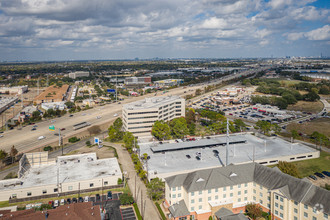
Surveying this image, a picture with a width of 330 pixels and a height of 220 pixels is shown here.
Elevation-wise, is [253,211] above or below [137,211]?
above

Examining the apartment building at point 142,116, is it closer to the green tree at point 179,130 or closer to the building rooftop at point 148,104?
the building rooftop at point 148,104

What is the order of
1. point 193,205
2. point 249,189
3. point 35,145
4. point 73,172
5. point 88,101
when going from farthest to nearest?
point 88,101 → point 35,145 → point 73,172 → point 249,189 → point 193,205

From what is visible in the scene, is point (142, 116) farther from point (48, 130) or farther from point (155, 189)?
Result: point (155, 189)

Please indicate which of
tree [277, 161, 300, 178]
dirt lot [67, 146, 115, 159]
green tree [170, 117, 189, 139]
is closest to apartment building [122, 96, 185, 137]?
green tree [170, 117, 189, 139]

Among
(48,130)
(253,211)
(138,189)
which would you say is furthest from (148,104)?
(253,211)

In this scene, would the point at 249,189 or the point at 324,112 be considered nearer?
the point at 249,189

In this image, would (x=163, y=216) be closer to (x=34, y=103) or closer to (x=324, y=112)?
(x=324, y=112)

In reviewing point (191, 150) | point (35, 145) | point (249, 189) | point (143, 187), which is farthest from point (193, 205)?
point (35, 145)
